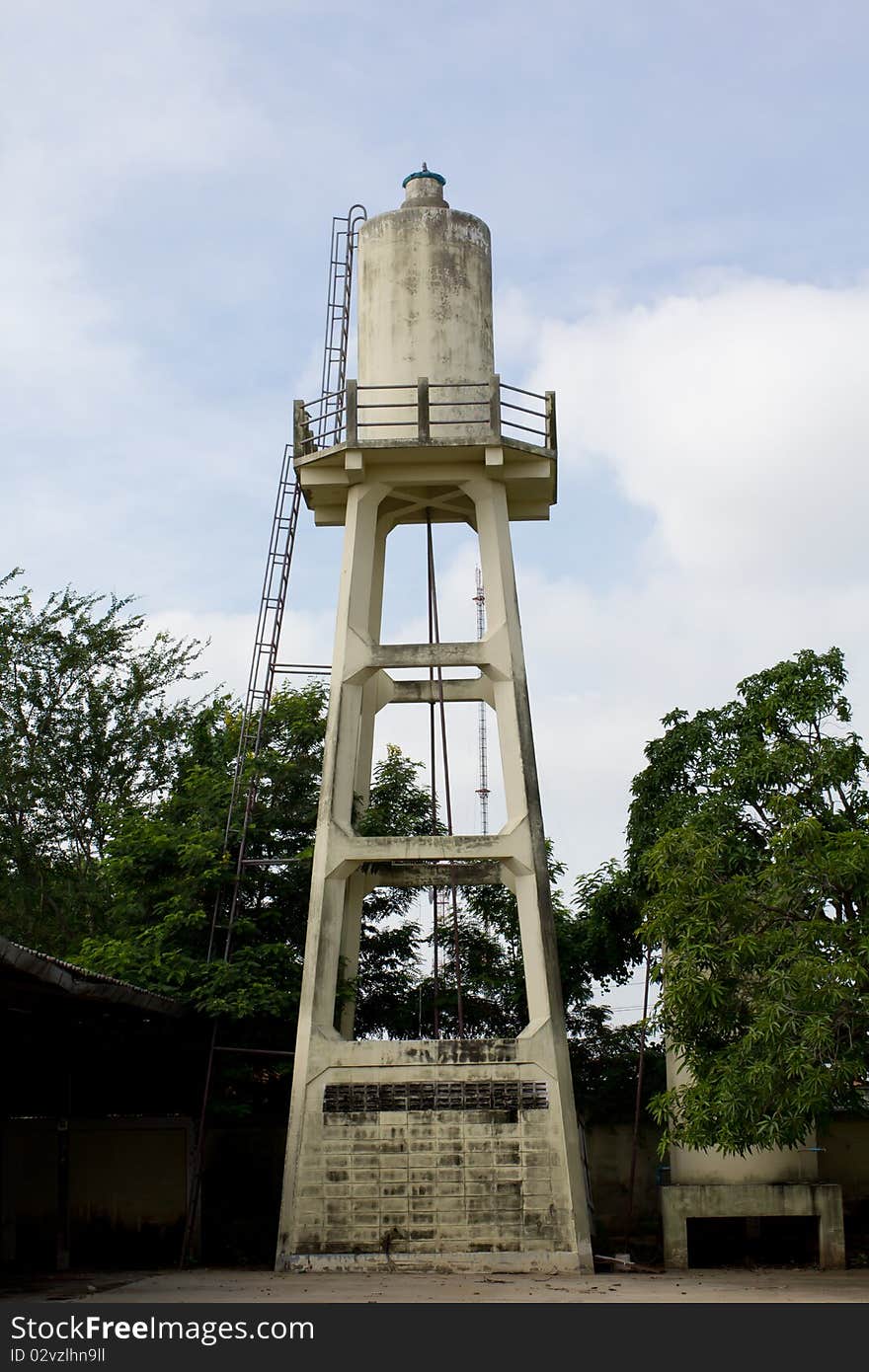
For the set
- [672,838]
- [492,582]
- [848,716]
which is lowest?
[672,838]

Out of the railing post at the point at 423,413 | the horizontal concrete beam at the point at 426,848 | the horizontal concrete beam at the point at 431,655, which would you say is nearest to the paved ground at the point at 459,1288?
the horizontal concrete beam at the point at 426,848

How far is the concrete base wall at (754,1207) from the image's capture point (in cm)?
2398

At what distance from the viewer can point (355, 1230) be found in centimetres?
2261

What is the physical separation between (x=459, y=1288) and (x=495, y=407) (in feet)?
43.6

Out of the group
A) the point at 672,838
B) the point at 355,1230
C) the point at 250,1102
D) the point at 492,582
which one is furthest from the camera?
the point at 250,1102

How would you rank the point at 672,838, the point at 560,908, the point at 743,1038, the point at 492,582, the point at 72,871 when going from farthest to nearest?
1. the point at 72,871
2. the point at 560,908
3. the point at 492,582
4. the point at 672,838
5. the point at 743,1038

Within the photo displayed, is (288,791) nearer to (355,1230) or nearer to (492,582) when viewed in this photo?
(492,582)

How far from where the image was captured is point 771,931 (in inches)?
781

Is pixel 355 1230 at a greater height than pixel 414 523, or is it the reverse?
pixel 414 523

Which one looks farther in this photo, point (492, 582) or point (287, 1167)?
point (492, 582)

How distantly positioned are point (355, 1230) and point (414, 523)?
12.0 m

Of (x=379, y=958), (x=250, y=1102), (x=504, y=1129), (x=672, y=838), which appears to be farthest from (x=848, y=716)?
(x=250, y=1102)

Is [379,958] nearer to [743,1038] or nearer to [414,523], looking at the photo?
[414,523]

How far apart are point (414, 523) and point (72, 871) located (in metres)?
12.9
